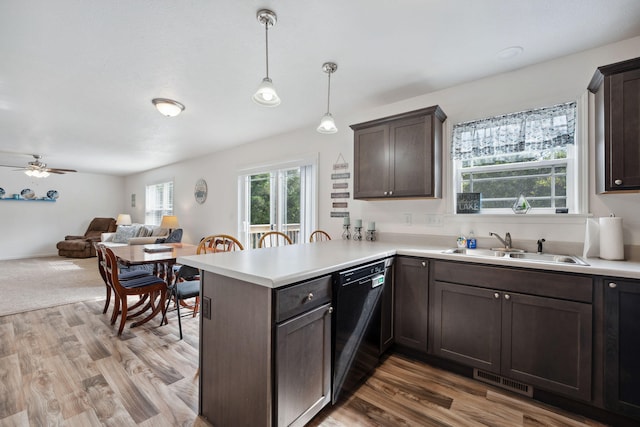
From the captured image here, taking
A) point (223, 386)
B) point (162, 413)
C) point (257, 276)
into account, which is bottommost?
point (162, 413)

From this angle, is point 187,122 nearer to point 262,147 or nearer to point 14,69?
point 262,147

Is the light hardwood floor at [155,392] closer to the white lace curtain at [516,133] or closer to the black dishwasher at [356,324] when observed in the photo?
the black dishwasher at [356,324]

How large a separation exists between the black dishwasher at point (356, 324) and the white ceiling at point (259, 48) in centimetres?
164

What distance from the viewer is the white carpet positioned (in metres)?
3.64

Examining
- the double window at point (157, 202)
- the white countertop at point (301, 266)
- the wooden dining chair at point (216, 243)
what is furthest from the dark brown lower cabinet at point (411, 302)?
the double window at point (157, 202)

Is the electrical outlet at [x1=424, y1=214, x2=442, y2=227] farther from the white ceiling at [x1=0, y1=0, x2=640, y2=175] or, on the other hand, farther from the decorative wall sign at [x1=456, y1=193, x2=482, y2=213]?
the white ceiling at [x1=0, y1=0, x2=640, y2=175]

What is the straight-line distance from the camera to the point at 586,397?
A: 5.23 feet

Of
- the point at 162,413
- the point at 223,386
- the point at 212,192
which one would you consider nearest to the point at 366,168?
the point at 223,386

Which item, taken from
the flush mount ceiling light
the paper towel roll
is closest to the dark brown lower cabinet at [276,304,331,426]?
the paper towel roll

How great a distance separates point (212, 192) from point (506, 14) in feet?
16.6

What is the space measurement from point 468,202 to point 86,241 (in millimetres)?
9011

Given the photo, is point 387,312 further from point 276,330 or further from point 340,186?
point 340,186

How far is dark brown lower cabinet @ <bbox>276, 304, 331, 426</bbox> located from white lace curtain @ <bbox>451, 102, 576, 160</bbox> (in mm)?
2068

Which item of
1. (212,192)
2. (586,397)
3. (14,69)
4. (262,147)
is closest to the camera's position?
(586,397)
